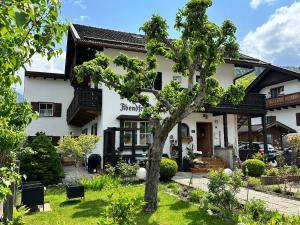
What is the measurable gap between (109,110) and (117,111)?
489 millimetres

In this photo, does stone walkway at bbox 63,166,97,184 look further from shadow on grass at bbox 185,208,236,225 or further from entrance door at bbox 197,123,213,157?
entrance door at bbox 197,123,213,157

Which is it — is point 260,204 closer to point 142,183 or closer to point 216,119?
point 142,183

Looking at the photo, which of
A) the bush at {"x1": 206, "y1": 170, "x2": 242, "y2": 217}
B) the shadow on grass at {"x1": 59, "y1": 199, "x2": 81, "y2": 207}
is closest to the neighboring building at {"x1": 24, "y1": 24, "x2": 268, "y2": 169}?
the shadow on grass at {"x1": 59, "y1": 199, "x2": 81, "y2": 207}

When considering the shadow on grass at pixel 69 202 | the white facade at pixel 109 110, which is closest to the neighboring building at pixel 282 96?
the white facade at pixel 109 110

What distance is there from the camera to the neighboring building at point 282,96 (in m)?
28.5

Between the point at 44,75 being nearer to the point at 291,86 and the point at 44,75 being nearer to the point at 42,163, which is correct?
the point at 42,163

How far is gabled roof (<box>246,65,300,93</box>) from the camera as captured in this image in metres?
28.3

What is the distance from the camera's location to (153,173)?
8.53 meters

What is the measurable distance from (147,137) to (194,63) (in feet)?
30.8

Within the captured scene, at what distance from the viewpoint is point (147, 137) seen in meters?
17.8

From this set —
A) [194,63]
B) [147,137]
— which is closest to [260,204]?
[194,63]

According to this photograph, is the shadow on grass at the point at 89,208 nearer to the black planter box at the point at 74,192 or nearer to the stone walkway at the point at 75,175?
the black planter box at the point at 74,192

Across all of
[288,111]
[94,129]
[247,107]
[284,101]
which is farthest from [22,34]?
[288,111]

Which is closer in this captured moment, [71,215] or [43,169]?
[71,215]
